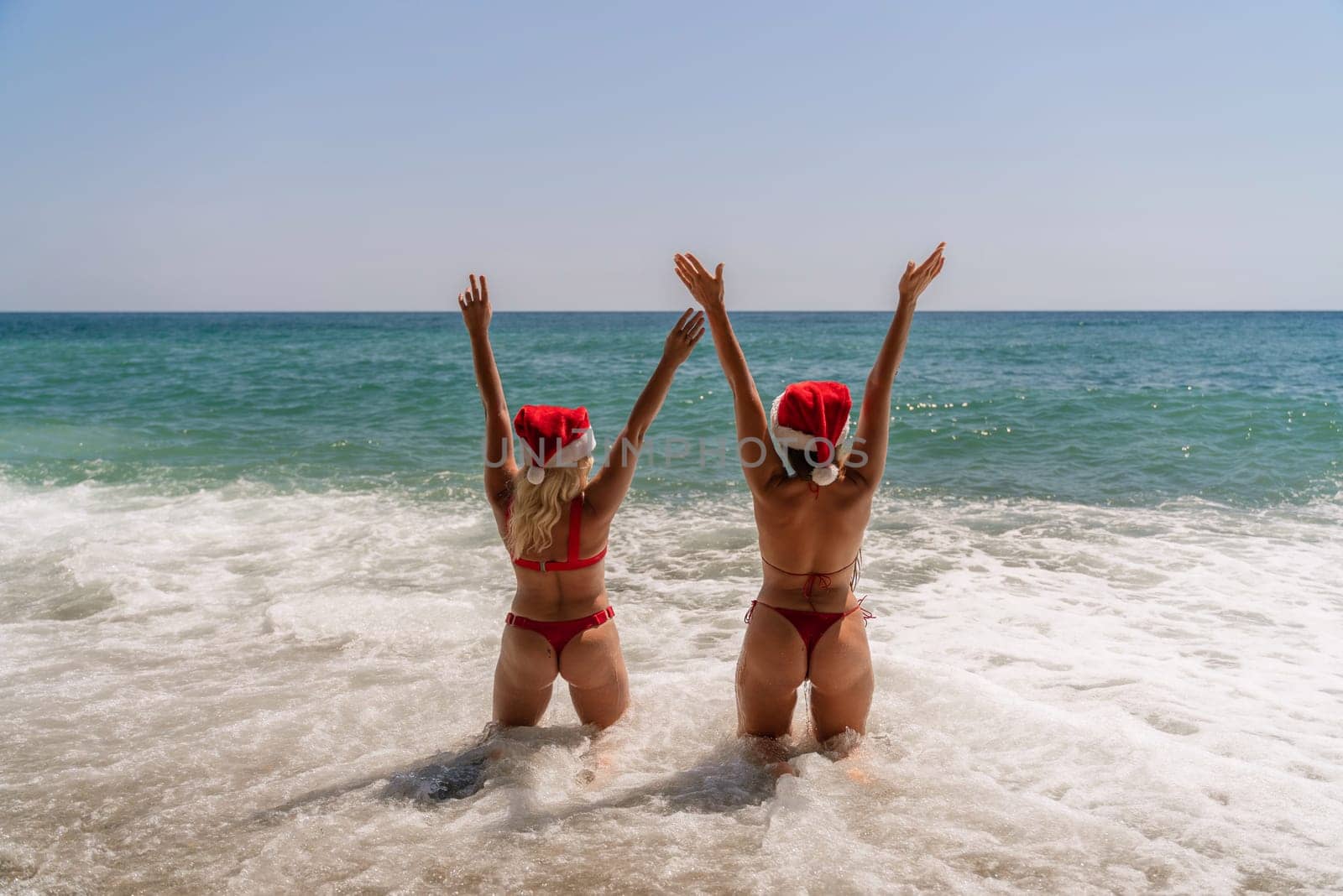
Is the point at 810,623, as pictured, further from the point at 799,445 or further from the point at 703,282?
the point at 703,282

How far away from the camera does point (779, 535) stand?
11.8 ft

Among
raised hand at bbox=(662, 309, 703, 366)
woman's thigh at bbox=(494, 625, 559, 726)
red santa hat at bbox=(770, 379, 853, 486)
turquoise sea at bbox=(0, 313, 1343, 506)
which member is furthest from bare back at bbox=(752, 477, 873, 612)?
turquoise sea at bbox=(0, 313, 1343, 506)

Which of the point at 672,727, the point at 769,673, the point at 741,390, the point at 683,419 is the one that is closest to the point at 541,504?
the point at 741,390

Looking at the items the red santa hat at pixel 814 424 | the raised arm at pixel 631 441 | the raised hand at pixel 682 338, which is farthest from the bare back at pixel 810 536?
the raised hand at pixel 682 338

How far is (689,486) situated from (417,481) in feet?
11.3

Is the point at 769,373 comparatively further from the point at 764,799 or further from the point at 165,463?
the point at 764,799

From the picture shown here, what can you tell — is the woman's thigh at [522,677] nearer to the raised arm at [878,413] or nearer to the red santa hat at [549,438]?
the red santa hat at [549,438]

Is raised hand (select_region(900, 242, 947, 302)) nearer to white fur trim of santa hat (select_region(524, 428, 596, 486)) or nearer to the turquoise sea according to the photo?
white fur trim of santa hat (select_region(524, 428, 596, 486))

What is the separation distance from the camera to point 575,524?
3.70 meters

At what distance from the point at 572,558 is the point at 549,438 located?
0.56m

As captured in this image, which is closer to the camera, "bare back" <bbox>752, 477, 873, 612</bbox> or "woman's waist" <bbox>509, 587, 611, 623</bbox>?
"bare back" <bbox>752, 477, 873, 612</bbox>

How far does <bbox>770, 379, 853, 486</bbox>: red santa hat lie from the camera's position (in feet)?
10.9

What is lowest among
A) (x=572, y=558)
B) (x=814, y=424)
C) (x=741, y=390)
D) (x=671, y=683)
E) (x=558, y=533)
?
(x=671, y=683)

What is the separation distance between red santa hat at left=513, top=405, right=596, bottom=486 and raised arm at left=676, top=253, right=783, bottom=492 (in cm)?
62
